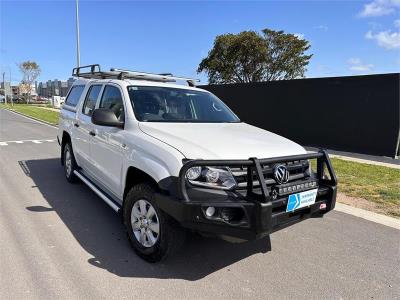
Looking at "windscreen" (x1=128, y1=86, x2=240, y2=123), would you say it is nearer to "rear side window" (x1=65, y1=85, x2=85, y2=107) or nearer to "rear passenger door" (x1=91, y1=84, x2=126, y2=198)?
"rear passenger door" (x1=91, y1=84, x2=126, y2=198)

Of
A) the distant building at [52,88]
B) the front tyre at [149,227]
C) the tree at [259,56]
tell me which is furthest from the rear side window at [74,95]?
the distant building at [52,88]

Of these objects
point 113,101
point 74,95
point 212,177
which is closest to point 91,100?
point 113,101

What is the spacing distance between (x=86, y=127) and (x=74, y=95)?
165 cm

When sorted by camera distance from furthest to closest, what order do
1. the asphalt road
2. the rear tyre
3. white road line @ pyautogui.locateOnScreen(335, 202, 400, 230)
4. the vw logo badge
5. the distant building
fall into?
the distant building, the rear tyre, white road line @ pyautogui.locateOnScreen(335, 202, 400, 230), the vw logo badge, the asphalt road

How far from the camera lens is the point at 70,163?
677 cm

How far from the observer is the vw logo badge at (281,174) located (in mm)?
3473

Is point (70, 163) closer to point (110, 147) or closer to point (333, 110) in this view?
point (110, 147)

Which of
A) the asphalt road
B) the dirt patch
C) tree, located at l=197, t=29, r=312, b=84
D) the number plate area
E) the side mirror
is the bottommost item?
the asphalt road

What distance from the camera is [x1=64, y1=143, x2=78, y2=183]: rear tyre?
6598 mm

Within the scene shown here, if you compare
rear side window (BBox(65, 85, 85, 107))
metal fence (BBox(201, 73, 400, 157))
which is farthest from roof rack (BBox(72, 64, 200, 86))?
metal fence (BBox(201, 73, 400, 157))

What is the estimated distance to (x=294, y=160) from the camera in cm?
364

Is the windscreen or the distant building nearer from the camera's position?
the windscreen

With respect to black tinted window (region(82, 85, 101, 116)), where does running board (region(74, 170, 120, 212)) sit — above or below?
below

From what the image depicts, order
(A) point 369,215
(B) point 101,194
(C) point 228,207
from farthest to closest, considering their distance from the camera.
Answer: (A) point 369,215
(B) point 101,194
(C) point 228,207
